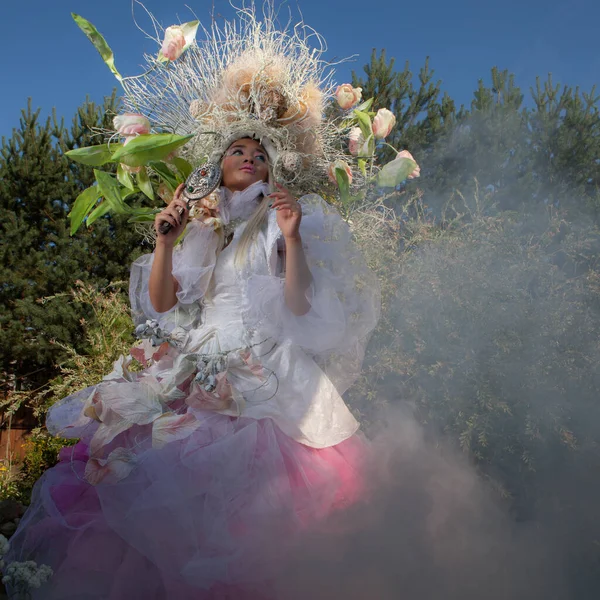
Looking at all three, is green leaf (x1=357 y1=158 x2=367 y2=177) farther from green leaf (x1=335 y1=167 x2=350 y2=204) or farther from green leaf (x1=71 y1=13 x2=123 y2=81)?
green leaf (x1=71 y1=13 x2=123 y2=81)

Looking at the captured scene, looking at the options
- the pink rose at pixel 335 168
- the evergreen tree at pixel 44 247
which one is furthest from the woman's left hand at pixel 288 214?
the evergreen tree at pixel 44 247

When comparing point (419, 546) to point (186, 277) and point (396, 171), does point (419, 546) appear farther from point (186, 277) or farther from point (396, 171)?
point (396, 171)

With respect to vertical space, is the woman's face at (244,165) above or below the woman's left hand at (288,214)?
above

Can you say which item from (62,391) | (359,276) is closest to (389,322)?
(359,276)

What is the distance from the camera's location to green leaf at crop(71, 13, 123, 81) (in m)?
→ 1.92

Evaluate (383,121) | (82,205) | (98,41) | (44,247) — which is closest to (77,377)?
(44,247)

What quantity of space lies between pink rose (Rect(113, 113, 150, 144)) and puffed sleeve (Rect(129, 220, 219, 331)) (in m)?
0.35

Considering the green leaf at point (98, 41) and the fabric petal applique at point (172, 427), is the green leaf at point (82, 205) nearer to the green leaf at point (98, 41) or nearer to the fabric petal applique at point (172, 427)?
the green leaf at point (98, 41)

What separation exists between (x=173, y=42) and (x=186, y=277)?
0.87 meters

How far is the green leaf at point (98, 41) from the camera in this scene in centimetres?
192

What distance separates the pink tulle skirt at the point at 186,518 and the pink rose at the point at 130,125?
991 mm

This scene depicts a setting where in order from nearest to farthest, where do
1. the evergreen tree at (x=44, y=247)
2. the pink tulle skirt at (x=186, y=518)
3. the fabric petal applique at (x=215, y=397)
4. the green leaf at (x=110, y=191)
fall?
the pink tulle skirt at (x=186, y=518)
the fabric petal applique at (x=215, y=397)
the green leaf at (x=110, y=191)
the evergreen tree at (x=44, y=247)

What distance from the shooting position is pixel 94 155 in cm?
187

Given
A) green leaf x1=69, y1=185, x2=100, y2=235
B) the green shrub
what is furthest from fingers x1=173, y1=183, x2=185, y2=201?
the green shrub
